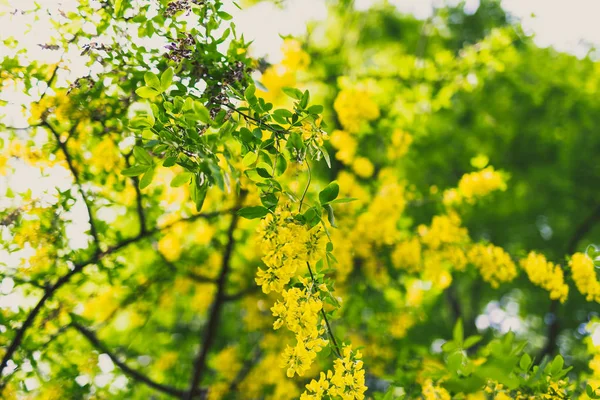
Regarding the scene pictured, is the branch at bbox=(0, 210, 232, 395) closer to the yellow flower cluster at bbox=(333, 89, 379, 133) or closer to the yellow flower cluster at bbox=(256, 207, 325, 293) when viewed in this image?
the yellow flower cluster at bbox=(256, 207, 325, 293)

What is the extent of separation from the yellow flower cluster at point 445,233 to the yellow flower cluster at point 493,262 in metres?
0.20

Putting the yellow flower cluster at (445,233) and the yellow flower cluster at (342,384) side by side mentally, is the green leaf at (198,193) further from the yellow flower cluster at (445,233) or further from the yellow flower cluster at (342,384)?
the yellow flower cluster at (445,233)

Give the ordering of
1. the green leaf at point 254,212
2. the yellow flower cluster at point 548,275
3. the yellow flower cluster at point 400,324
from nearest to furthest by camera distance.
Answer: the green leaf at point 254,212 → the yellow flower cluster at point 548,275 → the yellow flower cluster at point 400,324

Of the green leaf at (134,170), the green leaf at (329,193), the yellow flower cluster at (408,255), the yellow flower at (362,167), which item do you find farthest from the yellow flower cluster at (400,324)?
the green leaf at (134,170)

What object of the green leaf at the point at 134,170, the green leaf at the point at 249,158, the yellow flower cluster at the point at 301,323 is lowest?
the yellow flower cluster at the point at 301,323

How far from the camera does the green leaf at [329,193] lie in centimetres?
167

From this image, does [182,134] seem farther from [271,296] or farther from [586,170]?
[586,170]

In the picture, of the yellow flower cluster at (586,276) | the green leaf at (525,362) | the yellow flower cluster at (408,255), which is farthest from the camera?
the yellow flower cluster at (408,255)

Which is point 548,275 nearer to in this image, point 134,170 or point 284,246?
point 284,246

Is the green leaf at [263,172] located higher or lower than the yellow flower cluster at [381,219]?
lower

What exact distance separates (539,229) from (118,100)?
7.79m

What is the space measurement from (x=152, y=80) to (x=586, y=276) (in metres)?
2.67

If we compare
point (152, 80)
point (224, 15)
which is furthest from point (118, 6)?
point (152, 80)

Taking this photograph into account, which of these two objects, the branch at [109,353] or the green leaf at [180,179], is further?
the branch at [109,353]
